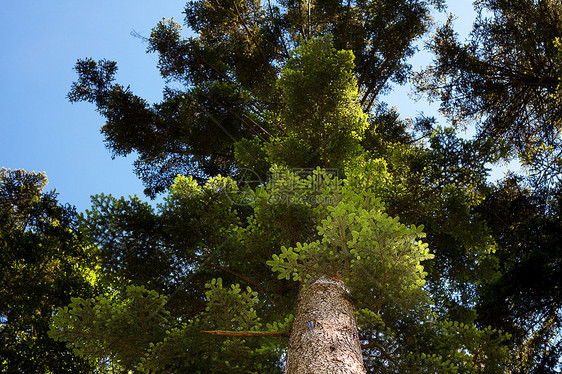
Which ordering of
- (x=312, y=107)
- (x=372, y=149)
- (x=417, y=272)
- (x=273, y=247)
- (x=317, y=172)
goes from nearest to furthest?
(x=417, y=272) → (x=317, y=172) → (x=273, y=247) → (x=312, y=107) → (x=372, y=149)

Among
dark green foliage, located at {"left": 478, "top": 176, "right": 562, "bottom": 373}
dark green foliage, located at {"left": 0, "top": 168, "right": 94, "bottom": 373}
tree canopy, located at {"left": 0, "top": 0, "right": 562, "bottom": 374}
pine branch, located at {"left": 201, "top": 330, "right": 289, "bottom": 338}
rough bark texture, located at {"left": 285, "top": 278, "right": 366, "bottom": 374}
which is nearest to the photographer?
rough bark texture, located at {"left": 285, "top": 278, "right": 366, "bottom": 374}

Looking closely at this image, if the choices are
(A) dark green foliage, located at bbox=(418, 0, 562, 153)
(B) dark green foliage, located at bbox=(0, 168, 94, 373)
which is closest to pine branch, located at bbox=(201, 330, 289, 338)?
(B) dark green foliage, located at bbox=(0, 168, 94, 373)

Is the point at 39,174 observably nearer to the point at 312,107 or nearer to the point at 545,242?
the point at 312,107

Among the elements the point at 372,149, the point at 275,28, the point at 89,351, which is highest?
the point at 275,28

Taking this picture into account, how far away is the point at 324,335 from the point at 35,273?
9881 mm

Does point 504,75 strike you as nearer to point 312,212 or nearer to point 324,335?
point 312,212

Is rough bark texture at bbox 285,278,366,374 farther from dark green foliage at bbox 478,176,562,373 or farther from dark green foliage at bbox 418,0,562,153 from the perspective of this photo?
dark green foliage at bbox 418,0,562,153

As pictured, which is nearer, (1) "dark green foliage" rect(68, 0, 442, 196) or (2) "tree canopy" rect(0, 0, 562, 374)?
(2) "tree canopy" rect(0, 0, 562, 374)

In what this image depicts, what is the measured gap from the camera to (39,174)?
1280 cm

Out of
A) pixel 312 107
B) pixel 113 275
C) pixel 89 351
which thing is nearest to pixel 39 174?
pixel 113 275

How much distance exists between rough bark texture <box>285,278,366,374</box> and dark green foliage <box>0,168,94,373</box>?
7001 mm

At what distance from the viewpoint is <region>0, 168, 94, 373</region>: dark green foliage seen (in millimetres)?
9250

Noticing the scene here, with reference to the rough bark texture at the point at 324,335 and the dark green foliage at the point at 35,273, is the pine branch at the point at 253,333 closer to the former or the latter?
the rough bark texture at the point at 324,335

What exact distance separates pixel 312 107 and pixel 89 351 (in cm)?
584
